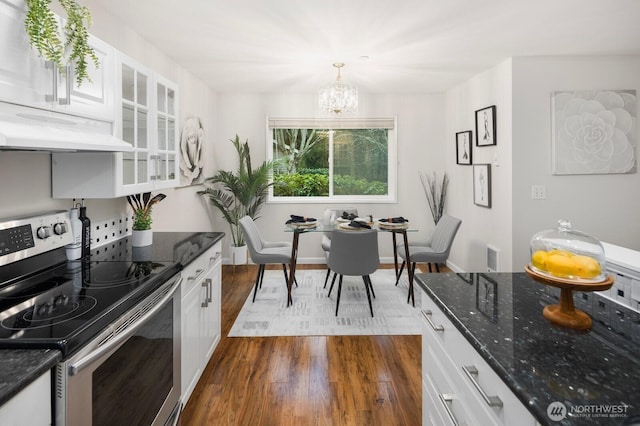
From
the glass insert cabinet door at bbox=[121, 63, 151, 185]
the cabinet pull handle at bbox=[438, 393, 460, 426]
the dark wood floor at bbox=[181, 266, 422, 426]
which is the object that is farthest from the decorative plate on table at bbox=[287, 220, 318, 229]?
the cabinet pull handle at bbox=[438, 393, 460, 426]

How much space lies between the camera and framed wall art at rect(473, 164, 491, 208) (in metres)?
4.19

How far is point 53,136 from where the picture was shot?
1.35 metres

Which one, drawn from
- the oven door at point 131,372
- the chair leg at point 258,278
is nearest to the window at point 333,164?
the chair leg at point 258,278

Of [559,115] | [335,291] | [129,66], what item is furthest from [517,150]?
[129,66]

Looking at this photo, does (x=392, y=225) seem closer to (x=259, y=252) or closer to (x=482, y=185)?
(x=482, y=185)

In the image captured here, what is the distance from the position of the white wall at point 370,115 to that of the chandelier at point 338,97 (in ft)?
4.20

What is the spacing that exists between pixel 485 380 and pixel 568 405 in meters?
0.27

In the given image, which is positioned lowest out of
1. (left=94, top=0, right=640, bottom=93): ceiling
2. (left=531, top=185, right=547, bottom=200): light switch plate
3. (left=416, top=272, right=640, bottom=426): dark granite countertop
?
(left=416, top=272, right=640, bottom=426): dark granite countertop

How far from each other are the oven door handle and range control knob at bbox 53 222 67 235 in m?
0.63

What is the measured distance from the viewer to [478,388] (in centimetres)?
103

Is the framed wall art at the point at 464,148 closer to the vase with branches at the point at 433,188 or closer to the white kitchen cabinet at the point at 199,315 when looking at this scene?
the vase with branches at the point at 433,188

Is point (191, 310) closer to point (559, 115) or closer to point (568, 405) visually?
point (568, 405)

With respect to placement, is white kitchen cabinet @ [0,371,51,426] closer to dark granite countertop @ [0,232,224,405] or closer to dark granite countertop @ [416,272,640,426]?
dark granite countertop @ [0,232,224,405]

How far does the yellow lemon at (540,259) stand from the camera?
116cm
